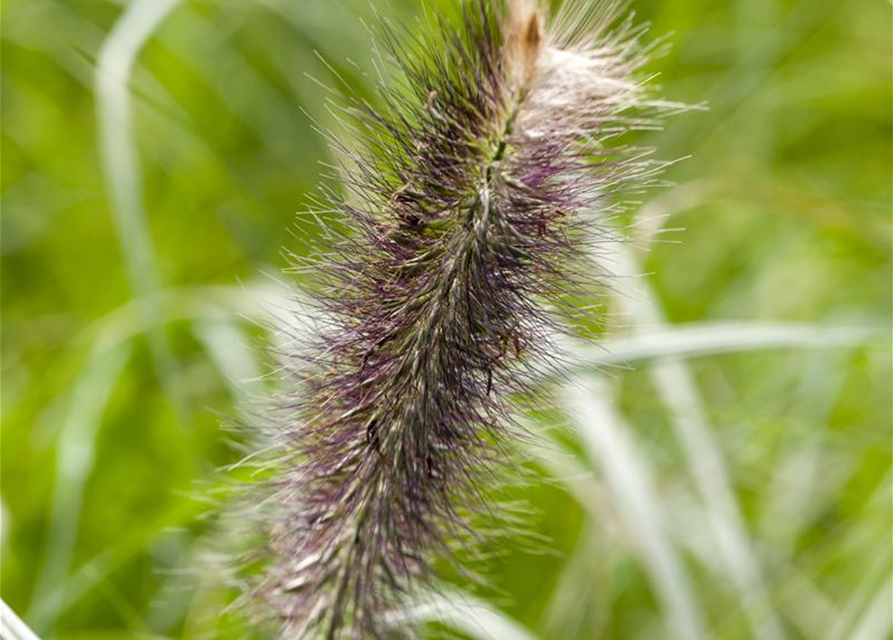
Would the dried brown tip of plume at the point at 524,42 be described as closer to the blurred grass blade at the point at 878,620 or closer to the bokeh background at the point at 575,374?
the bokeh background at the point at 575,374

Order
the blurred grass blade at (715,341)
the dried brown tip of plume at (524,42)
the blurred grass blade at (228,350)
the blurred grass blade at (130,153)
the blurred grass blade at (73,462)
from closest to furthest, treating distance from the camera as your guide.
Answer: the dried brown tip of plume at (524,42)
the blurred grass blade at (715,341)
the blurred grass blade at (73,462)
the blurred grass blade at (130,153)
the blurred grass blade at (228,350)

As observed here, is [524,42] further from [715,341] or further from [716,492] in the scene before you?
[716,492]

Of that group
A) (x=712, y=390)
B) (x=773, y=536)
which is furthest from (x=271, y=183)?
(x=773, y=536)

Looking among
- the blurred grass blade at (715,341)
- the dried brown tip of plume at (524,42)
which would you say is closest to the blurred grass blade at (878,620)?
the blurred grass blade at (715,341)

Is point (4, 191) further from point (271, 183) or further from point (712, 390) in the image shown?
point (712, 390)

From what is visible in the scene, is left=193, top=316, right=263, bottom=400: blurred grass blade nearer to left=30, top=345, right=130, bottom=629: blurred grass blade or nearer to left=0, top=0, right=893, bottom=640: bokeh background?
left=0, top=0, right=893, bottom=640: bokeh background

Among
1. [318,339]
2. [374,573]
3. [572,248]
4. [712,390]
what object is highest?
[712,390]

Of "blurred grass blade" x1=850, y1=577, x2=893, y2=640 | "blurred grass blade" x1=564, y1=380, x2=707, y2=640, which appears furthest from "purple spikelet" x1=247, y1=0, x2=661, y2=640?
"blurred grass blade" x1=850, y1=577, x2=893, y2=640
